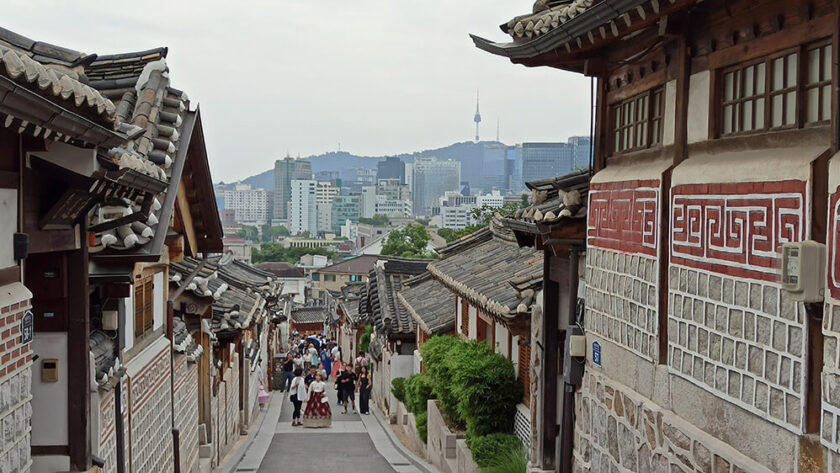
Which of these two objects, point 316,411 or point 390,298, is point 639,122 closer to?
point 316,411

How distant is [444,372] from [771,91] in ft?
43.9

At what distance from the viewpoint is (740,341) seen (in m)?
6.59

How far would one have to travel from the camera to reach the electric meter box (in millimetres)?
5559

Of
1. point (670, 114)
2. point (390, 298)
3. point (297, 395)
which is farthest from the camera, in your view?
point (390, 298)

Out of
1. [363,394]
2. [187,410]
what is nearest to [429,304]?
[363,394]

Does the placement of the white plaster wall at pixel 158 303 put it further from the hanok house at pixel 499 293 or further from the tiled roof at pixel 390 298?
the tiled roof at pixel 390 298

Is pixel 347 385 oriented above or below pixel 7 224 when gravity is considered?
below

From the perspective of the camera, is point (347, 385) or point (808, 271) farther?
point (347, 385)

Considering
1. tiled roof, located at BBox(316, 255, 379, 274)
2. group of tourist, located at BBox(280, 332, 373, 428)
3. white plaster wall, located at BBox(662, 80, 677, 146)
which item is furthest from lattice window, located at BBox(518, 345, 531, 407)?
tiled roof, located at BBox(316, 255, 379, 274)

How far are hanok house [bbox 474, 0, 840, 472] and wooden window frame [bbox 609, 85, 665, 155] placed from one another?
0.03m

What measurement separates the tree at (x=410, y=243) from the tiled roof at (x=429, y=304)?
46808 mm

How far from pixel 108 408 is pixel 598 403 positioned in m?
5.33

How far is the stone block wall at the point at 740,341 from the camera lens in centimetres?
590

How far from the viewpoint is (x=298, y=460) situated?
21344mm
